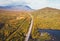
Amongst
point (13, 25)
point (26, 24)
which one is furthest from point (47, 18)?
point (13, 25)

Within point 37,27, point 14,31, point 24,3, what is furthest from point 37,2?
point 14,31

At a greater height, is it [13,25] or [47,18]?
[47,18]

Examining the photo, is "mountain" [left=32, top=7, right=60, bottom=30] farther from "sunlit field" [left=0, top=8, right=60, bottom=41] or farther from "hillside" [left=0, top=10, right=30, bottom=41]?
"hillside" [left=0, top=10, right=30, bottom=41]

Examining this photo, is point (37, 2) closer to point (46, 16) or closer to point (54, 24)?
point (46, 16)

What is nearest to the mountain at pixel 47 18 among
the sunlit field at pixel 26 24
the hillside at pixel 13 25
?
the sunlit field at pixel 26 24

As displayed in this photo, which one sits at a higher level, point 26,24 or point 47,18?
point 47,18

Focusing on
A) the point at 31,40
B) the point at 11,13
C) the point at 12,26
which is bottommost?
the point at 31,40

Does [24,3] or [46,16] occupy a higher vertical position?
[24,3]

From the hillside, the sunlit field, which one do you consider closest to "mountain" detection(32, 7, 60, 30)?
the sunlit field

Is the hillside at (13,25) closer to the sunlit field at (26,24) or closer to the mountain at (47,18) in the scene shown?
the sunlit field at (26,24)

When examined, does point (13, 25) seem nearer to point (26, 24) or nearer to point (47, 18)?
point (26, 24)

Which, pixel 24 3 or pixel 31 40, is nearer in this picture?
pixel 31 40
